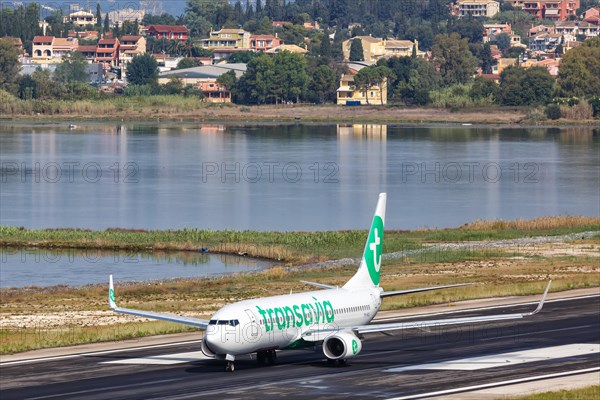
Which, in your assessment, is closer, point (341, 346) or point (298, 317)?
point (298, 317)

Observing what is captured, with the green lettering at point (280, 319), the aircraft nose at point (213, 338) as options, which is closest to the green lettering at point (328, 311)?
the green lettering at point (280, 319)

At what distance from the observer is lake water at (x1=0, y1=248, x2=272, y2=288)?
104 meters

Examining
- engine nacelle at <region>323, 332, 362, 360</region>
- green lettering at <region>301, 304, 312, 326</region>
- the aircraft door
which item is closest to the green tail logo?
engine nacelle at <region>323, 332, 362, 360</region>

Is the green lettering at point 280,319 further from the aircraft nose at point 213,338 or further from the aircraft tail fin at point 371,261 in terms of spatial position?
the aircraft tail fin at point 371,261

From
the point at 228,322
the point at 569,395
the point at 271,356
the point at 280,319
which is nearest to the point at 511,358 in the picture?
the point at 569,395

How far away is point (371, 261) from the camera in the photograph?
6281cm

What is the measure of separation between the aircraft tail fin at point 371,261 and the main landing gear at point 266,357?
527cm

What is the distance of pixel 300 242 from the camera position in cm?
12038

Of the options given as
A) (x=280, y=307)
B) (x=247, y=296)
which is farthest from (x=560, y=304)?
(x=280, y=307)

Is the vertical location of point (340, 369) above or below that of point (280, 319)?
below

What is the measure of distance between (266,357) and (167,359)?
19.0 feet

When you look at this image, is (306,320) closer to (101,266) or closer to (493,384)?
(493,384)

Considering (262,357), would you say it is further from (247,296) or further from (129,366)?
(247,296)

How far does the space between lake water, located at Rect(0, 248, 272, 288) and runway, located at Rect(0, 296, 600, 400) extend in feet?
123
